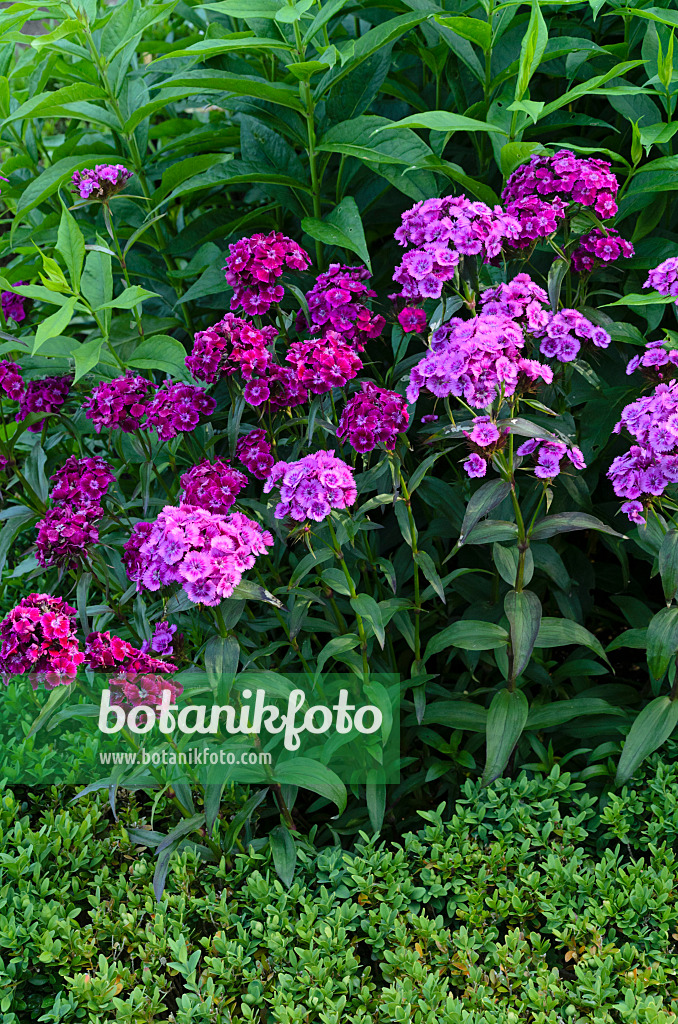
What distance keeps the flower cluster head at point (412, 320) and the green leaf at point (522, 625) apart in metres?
0.71

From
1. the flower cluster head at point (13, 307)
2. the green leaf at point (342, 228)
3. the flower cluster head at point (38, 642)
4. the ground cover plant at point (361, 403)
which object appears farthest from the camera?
the flower cluster head at point (13, 307)

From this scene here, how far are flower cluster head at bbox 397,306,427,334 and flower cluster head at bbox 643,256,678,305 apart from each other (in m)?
0.61

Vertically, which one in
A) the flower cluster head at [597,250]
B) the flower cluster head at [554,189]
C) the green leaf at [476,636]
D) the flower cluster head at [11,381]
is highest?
the flower cluster head at [554,189]

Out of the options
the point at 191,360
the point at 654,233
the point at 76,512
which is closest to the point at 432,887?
the point at 76,512

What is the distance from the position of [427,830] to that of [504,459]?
39.6 inches

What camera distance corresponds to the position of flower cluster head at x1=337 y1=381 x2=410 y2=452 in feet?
6.33

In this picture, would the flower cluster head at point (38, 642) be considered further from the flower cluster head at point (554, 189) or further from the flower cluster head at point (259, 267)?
the flower cluster head at point (554, 189)

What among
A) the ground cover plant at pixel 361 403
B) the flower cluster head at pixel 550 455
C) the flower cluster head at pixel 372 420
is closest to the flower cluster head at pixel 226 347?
the ground cover plant at pixel 361 403

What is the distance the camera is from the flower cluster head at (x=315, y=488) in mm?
1827

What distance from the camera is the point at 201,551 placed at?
178 cm

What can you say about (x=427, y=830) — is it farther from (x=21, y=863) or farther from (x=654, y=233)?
(x=654, y=233)

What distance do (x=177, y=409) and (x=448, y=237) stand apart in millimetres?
800

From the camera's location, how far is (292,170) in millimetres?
2668

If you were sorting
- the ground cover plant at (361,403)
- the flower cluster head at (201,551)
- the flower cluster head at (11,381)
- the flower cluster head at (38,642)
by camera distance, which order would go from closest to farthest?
the flower cluster head at (201,551) < the flower cluster head at (38,642) < the ground cover plant at (361,403) < the flower cluster head at (11,381)
